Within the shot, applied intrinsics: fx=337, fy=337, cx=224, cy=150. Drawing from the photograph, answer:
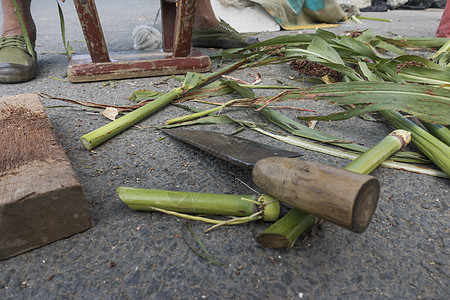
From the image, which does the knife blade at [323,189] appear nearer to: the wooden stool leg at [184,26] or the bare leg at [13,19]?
the wooden stool leg at [184,26]

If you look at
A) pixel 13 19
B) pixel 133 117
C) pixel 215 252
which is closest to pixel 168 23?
pixel 13 19

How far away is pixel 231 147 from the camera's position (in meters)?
1.01

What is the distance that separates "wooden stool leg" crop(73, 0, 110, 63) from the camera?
5.54 ft

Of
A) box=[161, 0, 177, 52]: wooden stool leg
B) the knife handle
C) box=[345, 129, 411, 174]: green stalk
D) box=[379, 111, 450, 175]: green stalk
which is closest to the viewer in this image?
the knife handle

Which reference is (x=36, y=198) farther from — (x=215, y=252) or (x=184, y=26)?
(x=184, y=26)

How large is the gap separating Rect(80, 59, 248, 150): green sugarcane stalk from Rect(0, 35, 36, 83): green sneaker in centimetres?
93

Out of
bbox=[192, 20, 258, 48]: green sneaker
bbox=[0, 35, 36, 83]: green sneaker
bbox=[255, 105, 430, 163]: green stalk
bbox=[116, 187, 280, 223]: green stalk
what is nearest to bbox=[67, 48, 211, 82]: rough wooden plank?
bbox=[0, 35, 36, 83]: green sneaker

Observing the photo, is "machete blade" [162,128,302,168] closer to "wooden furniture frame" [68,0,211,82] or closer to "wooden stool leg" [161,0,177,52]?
"wooden furniture frame" [68,0,211,82]

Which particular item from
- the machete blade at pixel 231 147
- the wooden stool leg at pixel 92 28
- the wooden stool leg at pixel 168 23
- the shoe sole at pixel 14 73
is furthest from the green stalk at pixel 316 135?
the shoe sole at pixel 14 73

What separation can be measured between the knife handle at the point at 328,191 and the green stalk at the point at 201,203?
79 mm

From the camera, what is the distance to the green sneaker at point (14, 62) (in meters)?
1.80

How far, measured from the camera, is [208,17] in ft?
8.36

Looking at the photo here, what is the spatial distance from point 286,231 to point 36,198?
1.73 feet

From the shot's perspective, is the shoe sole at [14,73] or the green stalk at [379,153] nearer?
the green stalk at [379,153]
